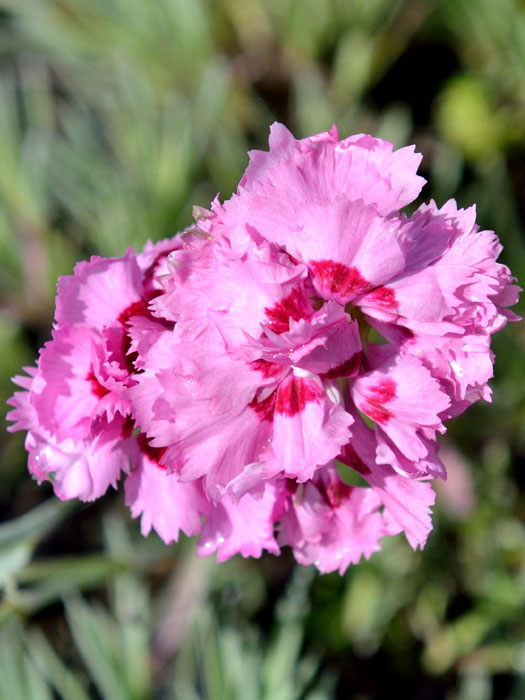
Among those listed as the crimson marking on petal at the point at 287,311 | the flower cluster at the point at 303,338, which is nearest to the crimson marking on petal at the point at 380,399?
the flower cluster at the point at 303,338

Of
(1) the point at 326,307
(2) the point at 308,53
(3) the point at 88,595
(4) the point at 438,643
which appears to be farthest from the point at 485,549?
(2) the point at 308,53

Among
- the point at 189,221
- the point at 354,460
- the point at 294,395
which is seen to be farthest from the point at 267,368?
the point at 189,221

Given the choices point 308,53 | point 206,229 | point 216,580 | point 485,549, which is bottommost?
point 485,549

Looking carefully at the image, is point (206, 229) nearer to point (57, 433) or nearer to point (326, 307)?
point (326, 307)

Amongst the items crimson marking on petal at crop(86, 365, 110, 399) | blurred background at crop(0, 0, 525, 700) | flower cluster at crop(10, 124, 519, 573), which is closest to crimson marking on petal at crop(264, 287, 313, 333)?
flower cluster at crop(10, 124, 519, 573)

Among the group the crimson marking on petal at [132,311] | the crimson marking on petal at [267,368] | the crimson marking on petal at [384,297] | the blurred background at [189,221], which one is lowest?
the blurred background at [189,221]

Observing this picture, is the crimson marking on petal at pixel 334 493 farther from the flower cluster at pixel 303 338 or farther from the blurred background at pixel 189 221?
the blurred background at pixel 189 221
